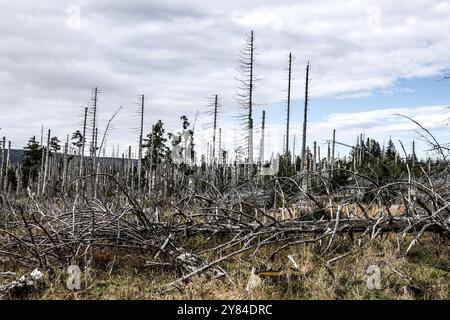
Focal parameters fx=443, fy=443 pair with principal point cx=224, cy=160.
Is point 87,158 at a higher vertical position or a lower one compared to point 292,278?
higher

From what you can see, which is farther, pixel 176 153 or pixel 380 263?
pixel 176 153

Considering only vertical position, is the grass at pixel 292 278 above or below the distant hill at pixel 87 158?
below

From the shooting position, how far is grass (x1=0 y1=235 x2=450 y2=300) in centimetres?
408

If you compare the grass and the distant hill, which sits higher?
the distant hill

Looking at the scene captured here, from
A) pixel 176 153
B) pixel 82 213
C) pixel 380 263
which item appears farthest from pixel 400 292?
pixel 176 153

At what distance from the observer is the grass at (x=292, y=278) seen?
13.4ft

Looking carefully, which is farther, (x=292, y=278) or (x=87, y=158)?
(x=87, y=158)

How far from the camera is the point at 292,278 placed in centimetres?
448

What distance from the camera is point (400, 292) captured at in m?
4.06

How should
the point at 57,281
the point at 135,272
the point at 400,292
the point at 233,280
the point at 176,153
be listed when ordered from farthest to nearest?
the point at 176,153
the point at 135,272
the point at 57,281
the point at 233,280
the point at 400,292

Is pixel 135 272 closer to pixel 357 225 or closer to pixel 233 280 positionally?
pixel 233 280

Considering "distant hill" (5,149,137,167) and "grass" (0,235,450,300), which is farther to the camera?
"distant hill" (5,149,137,167)
